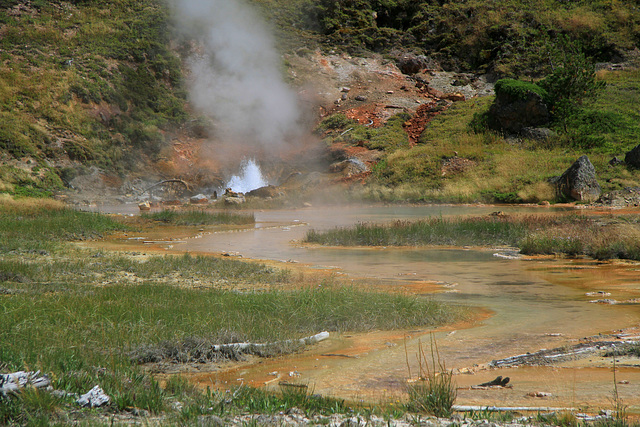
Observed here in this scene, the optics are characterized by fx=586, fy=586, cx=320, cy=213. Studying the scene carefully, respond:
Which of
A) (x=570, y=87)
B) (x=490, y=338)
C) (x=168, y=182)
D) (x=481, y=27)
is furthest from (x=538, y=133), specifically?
(x=490, y=338)

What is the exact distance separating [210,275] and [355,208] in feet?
72.6

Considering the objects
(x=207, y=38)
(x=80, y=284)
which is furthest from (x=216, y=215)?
(x=207, y=38)

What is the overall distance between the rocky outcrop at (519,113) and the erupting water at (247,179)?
17283 millimetres

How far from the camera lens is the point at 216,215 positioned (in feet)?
84.7

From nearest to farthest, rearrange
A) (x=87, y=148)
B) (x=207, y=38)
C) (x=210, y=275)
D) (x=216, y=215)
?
(x=210, y=275) < (x=216, y=215) < (x=87, y=148) < (x=207, y=38)

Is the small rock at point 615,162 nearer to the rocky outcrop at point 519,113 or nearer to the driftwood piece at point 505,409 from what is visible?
the rocky outcrop at point 519,113

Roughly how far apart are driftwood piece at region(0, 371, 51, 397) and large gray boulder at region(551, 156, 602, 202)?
27.2 metres

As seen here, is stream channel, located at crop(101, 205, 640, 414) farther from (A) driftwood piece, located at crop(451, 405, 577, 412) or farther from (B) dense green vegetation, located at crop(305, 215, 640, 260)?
(B) dense green vegetation, located at crop(305, 215, 640, 260)

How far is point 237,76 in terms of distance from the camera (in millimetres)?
50625

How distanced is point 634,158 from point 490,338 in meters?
27.9

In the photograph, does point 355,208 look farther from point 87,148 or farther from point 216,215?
point 87,148

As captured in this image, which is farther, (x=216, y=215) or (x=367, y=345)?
(x=216, y=215)

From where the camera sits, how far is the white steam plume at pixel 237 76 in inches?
1885

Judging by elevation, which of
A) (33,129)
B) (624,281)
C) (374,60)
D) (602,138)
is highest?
(374,60)
